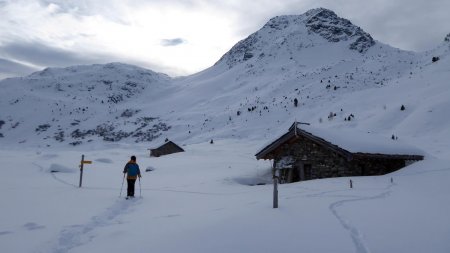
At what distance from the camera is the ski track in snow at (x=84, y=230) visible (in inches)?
295

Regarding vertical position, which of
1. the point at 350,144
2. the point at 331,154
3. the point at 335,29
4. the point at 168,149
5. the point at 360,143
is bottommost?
the point at 331,154

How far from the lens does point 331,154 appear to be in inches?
731

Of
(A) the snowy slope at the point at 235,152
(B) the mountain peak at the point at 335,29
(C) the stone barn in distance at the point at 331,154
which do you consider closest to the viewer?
(A) the snowy slope at the point at 235,152

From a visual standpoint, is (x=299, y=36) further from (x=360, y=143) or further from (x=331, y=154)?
(x=331, y=154)

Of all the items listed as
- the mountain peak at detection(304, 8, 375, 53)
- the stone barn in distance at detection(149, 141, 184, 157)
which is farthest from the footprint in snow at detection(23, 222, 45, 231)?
the mountain peak at detection(304, 8, 375, 53)

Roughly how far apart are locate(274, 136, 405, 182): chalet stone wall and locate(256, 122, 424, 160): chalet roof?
403mm

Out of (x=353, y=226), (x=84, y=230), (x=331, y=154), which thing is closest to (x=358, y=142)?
(x=331, y=154)

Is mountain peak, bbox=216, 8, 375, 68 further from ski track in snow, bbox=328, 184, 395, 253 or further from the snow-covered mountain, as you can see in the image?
ski track in snow, bbox=328, 184, 395, 253

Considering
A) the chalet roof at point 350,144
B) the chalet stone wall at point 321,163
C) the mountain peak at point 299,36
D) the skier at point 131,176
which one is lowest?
the skier at point 131,176

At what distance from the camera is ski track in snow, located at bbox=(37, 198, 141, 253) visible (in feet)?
24.6

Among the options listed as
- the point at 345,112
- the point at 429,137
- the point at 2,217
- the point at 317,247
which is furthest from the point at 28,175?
the point at 345,112

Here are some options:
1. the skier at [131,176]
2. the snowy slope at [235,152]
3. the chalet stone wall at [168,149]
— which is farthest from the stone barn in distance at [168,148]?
the skier at [131,176]

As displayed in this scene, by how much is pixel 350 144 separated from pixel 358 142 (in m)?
1.01

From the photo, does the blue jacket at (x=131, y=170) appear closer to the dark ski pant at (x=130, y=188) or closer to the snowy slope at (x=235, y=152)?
the dark ski pant at (x=130, y=188)
